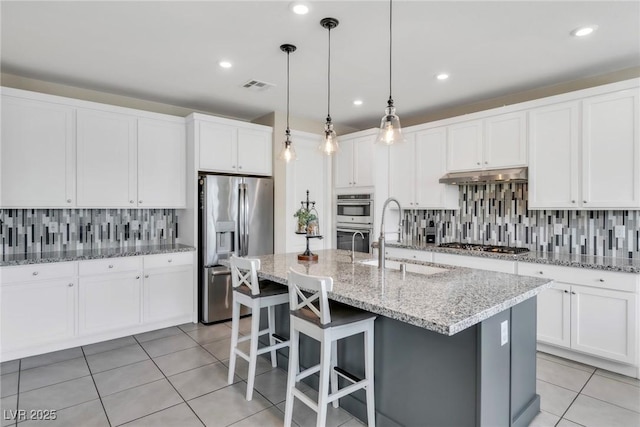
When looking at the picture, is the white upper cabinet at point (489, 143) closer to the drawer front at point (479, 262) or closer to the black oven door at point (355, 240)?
the drawer front at point (479, 262)

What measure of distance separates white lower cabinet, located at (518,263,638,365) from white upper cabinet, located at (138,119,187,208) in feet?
12.8

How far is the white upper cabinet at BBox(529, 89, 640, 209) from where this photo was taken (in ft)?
9.80

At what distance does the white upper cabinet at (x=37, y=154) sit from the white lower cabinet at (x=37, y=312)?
0.78m

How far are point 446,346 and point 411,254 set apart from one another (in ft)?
8.36

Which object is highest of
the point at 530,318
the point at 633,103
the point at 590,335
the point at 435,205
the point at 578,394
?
the point at 633,103

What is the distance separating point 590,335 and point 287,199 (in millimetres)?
3484

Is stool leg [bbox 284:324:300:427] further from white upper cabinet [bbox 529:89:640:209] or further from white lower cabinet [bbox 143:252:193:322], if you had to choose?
white upper cabinet [bbox 529:89:640:209]

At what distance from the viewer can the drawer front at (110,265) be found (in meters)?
3.44

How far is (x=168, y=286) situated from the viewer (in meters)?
3.97

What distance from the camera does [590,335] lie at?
2.95m

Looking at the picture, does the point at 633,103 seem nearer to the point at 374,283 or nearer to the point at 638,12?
the point at 638,12

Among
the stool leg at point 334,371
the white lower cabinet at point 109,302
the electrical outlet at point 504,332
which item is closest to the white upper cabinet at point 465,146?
the electrical outlet at point 504,332

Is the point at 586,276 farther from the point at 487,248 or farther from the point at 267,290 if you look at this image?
the point at 267,290

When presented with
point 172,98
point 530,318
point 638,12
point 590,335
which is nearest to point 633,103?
point 638,12
